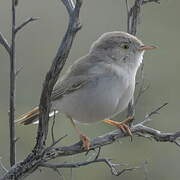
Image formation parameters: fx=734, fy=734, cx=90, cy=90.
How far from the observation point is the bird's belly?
5602mm

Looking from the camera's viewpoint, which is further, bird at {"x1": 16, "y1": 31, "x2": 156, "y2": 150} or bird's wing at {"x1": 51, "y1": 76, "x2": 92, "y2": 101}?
bird's wing at {"x1": 51, "y1": 76, "x2": 92, "y2": 101}

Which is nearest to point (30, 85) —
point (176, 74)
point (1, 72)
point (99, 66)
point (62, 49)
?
point (1, 72)

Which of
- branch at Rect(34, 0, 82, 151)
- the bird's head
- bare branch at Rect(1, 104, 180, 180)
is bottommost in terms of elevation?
bare branch at Rect(1, 104, 180, 180)

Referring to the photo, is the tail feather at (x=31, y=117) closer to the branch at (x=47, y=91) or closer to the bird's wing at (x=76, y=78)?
the bird's wing at (x=76, y=78)

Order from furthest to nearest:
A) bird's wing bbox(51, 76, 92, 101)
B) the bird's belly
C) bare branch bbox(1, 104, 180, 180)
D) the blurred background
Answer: the blurred background < bird's wing bbox(51, 76, 92, 101) < the bird's belly < bare branch bbox(1, 104, 180, 180)

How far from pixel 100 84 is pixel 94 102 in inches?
Answer: 7.1

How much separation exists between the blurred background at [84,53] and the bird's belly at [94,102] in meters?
4.12

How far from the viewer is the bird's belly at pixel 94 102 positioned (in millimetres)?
5602

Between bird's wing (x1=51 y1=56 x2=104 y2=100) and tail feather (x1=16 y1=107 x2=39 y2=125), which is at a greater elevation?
bird's wing (x1=51 y1=56 x2=104 y2=100)

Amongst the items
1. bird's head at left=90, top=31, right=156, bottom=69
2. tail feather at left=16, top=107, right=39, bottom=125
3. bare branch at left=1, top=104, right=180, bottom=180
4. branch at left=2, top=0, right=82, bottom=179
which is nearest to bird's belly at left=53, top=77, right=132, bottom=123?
tail feather at left=16, top=107, right=39, bottom=125

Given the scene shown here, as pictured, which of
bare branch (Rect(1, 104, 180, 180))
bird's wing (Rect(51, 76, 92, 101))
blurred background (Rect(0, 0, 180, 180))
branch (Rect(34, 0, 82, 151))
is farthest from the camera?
blurred background (Rect(0, 0, 180, 180))

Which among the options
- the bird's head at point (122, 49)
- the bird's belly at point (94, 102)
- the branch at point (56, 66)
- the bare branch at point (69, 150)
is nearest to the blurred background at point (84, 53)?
the bird's head at point (122, 49)

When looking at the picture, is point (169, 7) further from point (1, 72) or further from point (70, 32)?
point (70, 32)

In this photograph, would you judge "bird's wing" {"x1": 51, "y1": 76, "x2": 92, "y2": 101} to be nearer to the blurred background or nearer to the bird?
the bird
